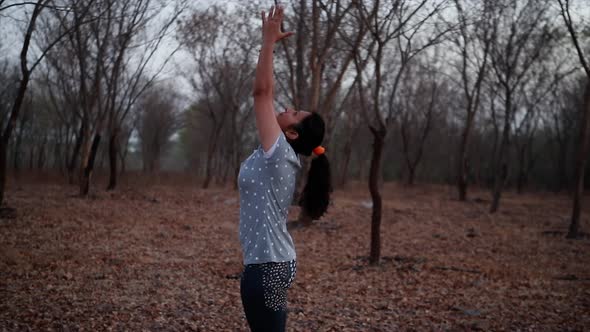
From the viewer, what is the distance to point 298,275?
7.03m

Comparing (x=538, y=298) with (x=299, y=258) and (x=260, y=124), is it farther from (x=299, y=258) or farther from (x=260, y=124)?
(x=260, y=124)

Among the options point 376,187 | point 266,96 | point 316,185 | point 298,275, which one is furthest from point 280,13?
Answer: point 376,187

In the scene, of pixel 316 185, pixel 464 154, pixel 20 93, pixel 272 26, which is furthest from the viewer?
pixel 464 154

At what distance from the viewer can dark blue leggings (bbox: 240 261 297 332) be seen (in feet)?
6.73

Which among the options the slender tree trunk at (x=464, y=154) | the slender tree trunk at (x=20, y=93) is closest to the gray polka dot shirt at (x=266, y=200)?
the slender tree trunk at (x=20, y=93)

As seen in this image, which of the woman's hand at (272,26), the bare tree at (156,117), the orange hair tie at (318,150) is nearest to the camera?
the woman's hand at (272,26)

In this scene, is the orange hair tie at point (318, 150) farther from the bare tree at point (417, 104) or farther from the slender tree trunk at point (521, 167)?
the slender tree trunk at point (521, 167)

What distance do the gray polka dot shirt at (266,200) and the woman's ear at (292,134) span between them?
0.33ft

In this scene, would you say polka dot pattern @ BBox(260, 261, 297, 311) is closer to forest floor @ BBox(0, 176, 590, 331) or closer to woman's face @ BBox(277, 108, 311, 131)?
woman's face @ BBox(277, 108, 311, 131)

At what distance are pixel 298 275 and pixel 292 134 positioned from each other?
200 inches

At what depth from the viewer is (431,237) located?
11.5 m

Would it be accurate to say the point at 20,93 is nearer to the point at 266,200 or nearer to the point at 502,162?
the point at 266,200

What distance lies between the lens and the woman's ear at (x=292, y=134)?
224 cm

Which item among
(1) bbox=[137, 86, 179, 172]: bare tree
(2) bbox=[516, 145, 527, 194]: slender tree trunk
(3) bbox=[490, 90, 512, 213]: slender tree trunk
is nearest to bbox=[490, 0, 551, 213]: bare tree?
(3) bbox=[490, 90, 512, 213]: slender tree trunk
